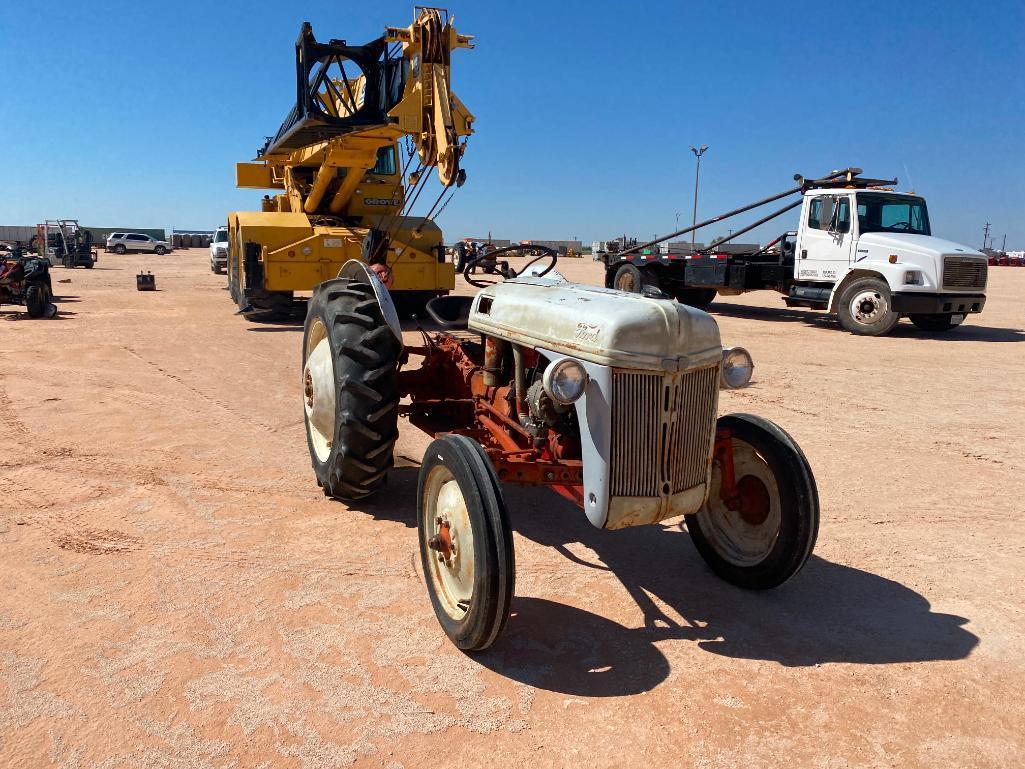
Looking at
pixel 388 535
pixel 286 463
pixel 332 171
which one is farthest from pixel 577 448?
pixel 332 171

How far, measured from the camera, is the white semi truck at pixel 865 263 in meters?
12.2

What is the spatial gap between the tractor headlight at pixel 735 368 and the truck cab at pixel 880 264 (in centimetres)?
1059

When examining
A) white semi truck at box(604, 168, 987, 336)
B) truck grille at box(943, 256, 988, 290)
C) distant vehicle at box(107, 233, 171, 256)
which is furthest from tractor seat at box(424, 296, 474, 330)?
distant vehicle at box(107, 233, 171, 256)

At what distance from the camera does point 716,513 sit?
146 inches

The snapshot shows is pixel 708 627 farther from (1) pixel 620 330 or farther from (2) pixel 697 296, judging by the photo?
(2) pixel 697 296

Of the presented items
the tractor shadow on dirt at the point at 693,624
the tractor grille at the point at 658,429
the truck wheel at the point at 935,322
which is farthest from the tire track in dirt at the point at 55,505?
the truck wheel at the point at 935,322

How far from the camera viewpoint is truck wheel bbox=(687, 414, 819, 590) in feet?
10.7

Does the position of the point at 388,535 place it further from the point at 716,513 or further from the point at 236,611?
the point at 716,513

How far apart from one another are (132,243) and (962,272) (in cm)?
4564

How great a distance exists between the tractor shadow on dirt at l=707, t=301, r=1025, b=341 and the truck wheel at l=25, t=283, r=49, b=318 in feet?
43.3

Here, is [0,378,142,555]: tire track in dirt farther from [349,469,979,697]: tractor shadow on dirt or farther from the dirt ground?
[349,469,979,697]: tractor shadow on dirt

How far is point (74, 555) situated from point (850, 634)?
3619mm

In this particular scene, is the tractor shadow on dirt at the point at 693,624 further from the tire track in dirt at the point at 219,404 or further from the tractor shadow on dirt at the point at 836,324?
the tractor shadow on dirt at the point at 836,324

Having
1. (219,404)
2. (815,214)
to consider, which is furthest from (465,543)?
(815,214)
